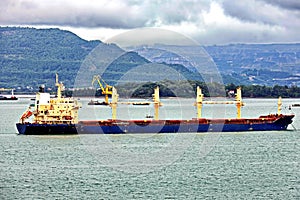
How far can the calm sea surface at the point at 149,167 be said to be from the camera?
27109mm

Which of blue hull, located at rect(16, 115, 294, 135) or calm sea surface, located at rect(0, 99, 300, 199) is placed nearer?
calm sea surface, located at rect(0, 99, 300, 199)

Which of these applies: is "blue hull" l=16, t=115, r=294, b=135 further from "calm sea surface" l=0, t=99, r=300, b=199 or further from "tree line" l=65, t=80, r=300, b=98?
"tree line" l=65, t=80, r=300, b=98

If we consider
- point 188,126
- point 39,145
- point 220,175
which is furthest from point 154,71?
point 220,175

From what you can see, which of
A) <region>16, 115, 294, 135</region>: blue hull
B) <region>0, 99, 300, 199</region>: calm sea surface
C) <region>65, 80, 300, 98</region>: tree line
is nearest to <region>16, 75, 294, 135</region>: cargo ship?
<region>16, 115, 294, 135</region>: blue hull

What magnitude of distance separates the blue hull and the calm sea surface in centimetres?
175

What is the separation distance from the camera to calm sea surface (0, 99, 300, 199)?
1067 inches

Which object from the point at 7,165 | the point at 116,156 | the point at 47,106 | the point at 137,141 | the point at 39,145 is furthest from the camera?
the point at 47,106

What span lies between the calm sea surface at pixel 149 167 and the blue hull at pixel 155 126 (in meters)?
1.75

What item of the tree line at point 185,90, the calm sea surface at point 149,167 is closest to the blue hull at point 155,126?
the calm sea surface at point 149,167

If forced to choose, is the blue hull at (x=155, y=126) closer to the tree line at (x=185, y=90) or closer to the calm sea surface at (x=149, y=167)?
the calm sea surface at (x=149, y=167)

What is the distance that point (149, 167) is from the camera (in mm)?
33594

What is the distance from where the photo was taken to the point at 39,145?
43.9m

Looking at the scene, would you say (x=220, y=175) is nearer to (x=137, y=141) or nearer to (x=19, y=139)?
(x=137, y=141)

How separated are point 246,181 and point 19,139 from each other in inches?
885
